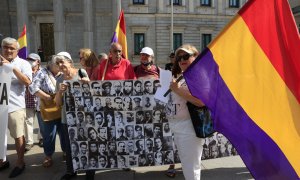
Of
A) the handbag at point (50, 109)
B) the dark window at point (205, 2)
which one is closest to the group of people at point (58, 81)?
the handbag at point (50, 109)

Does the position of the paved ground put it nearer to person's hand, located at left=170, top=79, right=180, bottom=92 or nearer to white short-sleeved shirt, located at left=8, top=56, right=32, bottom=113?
white short-sleeved shirt, located at left=8, top=56, right=32, bottom=113

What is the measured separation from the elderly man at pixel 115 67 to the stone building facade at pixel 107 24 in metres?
32.5

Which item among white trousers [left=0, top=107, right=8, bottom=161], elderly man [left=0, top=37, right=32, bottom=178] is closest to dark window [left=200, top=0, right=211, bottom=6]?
elderly man [left=0, top=37, right=32, bottom=178]

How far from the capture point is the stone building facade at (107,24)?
38094 millimetres

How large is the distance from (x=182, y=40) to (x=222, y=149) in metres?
36.0

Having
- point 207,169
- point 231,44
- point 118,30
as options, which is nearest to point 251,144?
point 231,44

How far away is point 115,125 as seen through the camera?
14.1 ft

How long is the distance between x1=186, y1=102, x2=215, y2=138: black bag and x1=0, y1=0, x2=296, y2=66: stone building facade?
34237 millimetres

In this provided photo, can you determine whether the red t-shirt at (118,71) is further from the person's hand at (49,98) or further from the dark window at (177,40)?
the dark window at (177,40)

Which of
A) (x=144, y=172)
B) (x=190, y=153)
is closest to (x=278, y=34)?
(x=190, y=153)

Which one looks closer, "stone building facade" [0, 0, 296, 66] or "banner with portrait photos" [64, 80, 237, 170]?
"banner with portrait photos" [64, 80, 237, 170]

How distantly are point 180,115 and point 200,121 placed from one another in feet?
0.66

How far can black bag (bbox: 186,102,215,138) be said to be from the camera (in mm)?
3145

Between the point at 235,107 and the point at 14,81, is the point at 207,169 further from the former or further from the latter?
the point at 14,81
